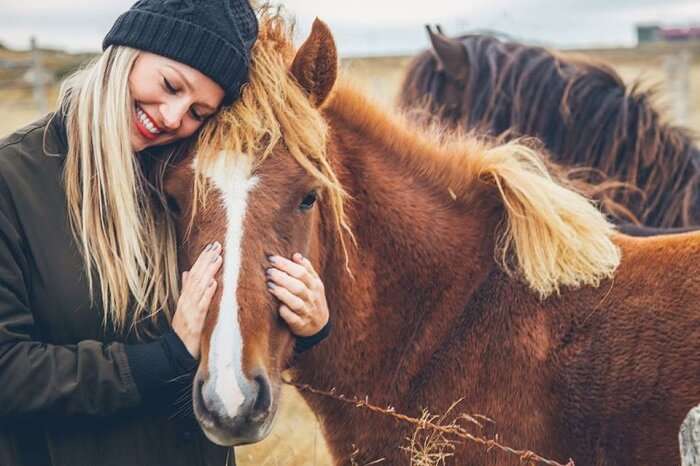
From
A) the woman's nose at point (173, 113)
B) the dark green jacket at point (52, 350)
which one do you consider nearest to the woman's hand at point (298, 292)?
the dark green jacket at point (52, 350)

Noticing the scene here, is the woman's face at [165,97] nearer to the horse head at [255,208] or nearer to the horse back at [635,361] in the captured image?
the horse head at [255,208]

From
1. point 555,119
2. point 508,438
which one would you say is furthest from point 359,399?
point 555,119

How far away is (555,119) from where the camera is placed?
5.48 metres

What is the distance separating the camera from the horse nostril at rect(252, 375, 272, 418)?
2242 mm

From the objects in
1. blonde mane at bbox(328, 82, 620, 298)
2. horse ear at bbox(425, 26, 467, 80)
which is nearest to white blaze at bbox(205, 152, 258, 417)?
blonde mane at bbox(328, 82, 620, 298)

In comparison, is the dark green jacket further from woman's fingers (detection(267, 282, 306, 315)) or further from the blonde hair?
woman's fingers (detection(267, 282, 306, 315))

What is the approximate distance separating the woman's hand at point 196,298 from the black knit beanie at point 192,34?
561 mm

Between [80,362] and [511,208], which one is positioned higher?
[511,208]

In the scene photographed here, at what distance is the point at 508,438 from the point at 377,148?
1159 millimetres

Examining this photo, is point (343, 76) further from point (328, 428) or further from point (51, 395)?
point (51, 395)

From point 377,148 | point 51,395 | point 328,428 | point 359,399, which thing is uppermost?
point 377,148

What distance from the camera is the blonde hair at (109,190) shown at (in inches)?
98.1

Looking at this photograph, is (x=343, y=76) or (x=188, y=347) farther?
(x=343, y=76)

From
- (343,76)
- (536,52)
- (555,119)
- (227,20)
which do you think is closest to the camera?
(227,20)
